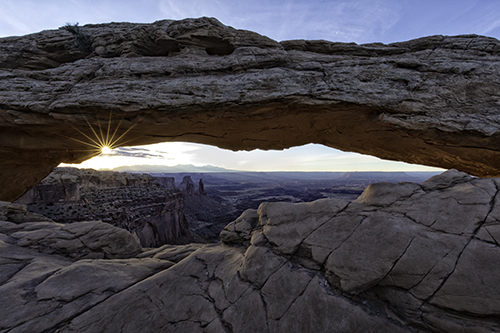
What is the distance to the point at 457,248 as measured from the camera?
12.5 ft

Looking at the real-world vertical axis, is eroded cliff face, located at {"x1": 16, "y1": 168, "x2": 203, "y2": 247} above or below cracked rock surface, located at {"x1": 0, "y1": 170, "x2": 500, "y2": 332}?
below

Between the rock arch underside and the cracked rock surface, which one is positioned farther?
the rock arch underside

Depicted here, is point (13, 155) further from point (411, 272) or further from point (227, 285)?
point (411, 272)

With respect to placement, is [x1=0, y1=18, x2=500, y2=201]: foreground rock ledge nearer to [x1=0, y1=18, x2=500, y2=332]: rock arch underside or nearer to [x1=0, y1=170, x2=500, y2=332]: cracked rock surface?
[x1=0, y1=18, x2=500, y2=332]: rock arch underside

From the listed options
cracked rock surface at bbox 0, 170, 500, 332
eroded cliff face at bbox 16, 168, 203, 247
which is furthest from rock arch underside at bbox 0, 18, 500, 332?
eroded cliff face at bbox 16, 168, 203, 247

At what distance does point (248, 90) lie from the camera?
6.78 m

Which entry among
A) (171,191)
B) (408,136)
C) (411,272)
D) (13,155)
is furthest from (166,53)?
(171,191)

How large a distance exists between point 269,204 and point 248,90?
4.42 meters

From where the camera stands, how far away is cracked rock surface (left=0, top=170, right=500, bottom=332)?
11.8 ft

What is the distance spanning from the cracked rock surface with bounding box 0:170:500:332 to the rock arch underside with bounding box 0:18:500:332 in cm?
3

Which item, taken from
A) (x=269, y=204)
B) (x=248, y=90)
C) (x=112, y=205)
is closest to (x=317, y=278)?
(x=269, y=204)

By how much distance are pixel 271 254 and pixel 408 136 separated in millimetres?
7117

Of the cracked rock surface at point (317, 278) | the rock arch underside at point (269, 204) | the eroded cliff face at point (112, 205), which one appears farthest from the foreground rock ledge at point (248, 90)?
the eroded cliff face at point (112, 205)

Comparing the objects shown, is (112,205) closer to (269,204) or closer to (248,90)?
(269,204)
